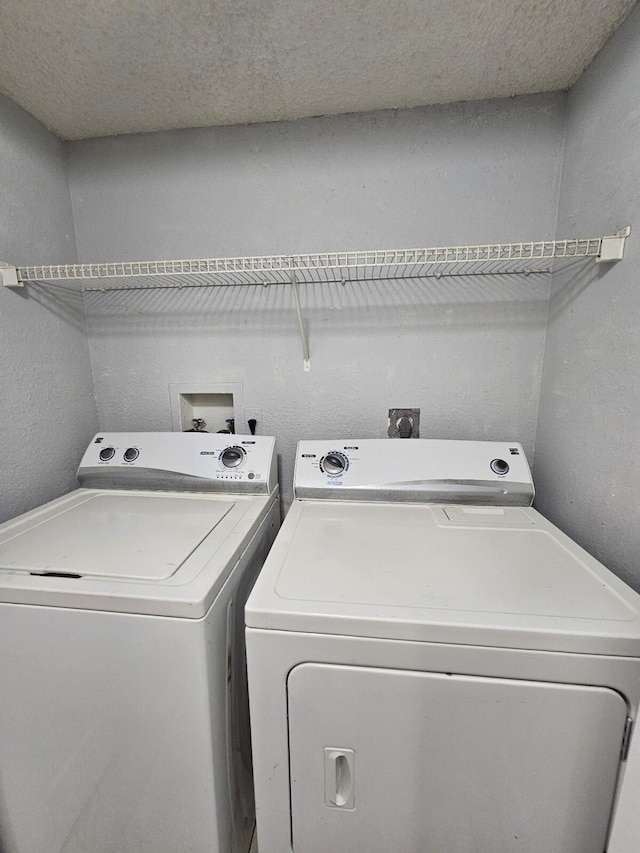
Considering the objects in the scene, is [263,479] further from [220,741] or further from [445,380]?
[445,380]

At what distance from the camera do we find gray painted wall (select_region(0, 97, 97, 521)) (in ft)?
3.99

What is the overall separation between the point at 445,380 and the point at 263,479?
0.84m

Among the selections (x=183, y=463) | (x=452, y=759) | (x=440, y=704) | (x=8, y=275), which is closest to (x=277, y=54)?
(x=8, y=275)

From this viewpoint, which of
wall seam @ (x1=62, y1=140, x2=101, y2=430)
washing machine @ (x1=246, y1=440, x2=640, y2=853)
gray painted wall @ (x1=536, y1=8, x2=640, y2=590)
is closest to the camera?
washing machine @ (x1=246, y1=440, x2=640, y2=853)

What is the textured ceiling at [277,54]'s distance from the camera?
932 millimetres

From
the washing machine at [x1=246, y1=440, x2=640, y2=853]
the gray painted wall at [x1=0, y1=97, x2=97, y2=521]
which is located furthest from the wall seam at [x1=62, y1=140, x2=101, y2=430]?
the washing machine at [x1=246, y1=440, x2=640, y2=853]

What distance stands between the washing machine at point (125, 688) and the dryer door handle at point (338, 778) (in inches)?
10.3

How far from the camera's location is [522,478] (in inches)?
47.8

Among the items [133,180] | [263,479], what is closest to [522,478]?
[263,479]

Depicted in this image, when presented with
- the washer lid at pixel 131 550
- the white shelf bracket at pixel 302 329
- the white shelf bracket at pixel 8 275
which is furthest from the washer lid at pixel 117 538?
the white shelf bracket at pixel 8 275

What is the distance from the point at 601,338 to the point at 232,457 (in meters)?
1.26

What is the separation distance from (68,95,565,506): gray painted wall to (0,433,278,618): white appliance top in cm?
30

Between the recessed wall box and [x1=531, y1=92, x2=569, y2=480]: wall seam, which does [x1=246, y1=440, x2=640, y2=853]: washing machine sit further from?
the recessed wall box

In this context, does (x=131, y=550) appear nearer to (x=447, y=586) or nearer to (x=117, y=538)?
(x=117, y=538)
